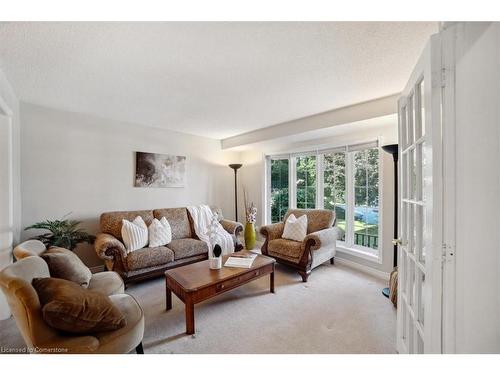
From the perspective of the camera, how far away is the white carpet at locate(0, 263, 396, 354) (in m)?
1.66

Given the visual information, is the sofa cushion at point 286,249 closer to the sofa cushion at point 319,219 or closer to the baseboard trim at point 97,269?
the sofa cushion at point 319,219

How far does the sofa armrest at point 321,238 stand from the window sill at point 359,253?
386 mm

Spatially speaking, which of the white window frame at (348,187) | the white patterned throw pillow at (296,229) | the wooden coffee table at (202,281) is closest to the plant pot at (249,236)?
the white patterned throw pillow at (296,229)

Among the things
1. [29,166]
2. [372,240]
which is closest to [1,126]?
[29,166]

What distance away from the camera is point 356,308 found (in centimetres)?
217

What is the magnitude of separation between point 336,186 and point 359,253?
110 centimetres

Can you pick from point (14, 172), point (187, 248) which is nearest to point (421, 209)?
point (187, 248)

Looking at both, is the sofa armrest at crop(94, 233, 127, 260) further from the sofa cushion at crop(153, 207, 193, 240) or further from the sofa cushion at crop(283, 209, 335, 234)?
the sofa cushion at crop(283, 209, 335, 234)

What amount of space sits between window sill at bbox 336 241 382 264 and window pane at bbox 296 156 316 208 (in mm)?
823

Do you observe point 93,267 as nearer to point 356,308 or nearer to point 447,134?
point 356,308

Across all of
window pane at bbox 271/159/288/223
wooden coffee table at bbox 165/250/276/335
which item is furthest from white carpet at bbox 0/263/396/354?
window pane at bbox 271/159/288/223

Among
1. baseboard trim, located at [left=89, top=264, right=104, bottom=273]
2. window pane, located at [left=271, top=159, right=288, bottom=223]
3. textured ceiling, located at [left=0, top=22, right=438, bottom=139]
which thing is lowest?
baseboard trim, located at [left=89, top=264, right=104, bottom=273]

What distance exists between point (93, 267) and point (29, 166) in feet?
5.02

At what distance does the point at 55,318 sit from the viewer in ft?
3.72
